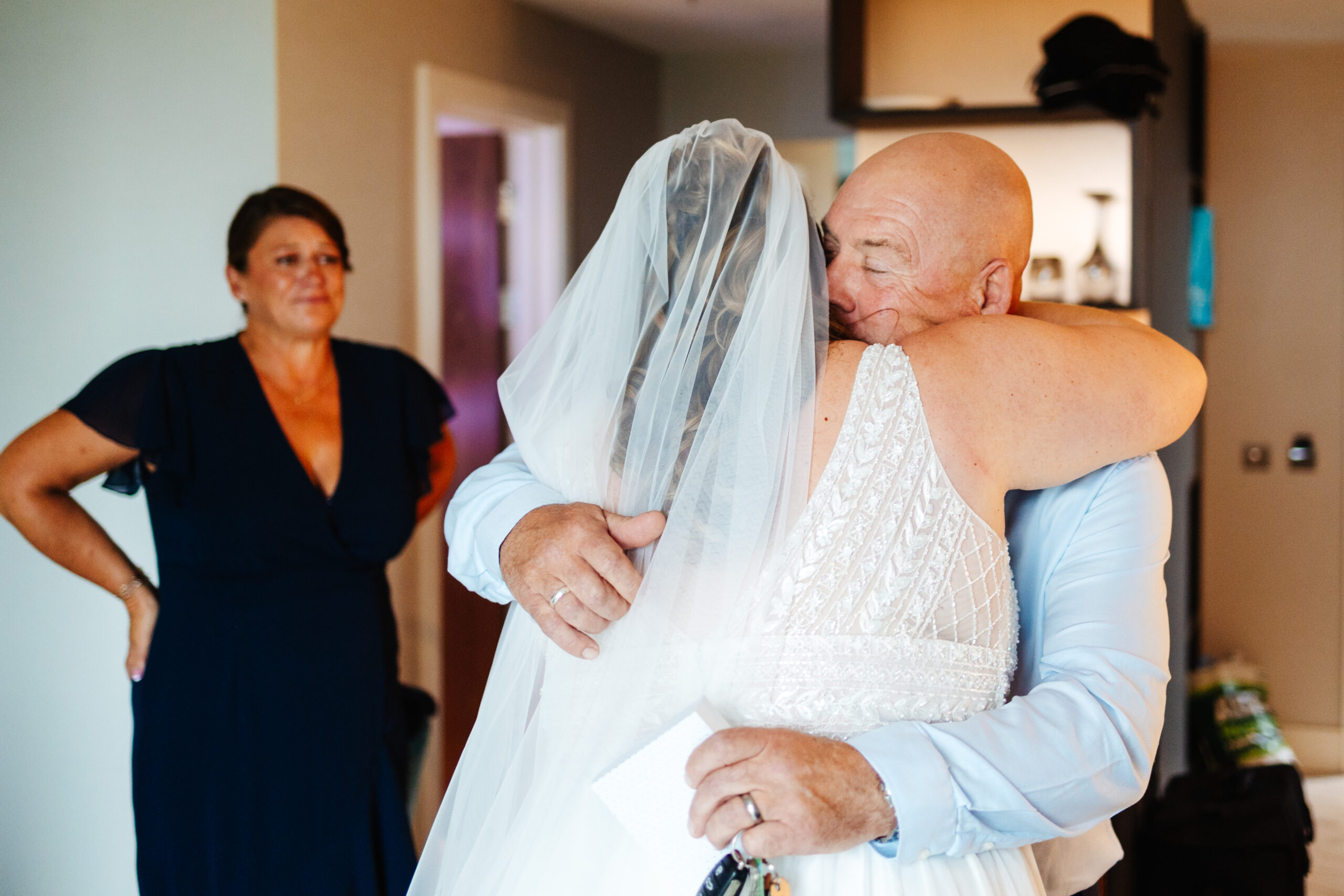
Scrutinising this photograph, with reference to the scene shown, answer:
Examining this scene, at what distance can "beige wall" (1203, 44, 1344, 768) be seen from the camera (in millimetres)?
4723

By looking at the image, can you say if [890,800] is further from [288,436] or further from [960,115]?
[960,115]

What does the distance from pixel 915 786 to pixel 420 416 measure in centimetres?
182

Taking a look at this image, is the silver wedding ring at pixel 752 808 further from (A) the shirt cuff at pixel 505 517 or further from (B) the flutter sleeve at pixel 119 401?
(B) the flutter sleeve at pixel 119 401

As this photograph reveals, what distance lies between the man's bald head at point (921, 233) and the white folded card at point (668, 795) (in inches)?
17.7

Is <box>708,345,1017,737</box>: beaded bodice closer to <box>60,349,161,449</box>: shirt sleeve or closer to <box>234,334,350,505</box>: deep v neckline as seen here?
<box>234,334,350,505</box>: deep v neckline

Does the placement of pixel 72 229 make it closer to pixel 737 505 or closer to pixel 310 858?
pixel 310 858

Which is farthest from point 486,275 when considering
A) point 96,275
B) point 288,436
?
point 288,436

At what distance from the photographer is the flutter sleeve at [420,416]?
2516 millimetres

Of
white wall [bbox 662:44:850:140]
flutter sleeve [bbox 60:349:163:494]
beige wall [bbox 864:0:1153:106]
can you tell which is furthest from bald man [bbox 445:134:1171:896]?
white wall [bbox 662:44:850:140]

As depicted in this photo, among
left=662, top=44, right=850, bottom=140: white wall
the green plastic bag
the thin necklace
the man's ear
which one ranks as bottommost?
the green plastic bag

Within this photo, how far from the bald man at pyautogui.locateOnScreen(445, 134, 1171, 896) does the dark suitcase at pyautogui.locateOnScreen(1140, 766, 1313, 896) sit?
6.53 ft

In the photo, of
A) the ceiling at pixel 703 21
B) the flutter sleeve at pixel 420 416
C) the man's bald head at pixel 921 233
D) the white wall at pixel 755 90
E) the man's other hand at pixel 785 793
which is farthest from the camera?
the white wall at pixel 755 90

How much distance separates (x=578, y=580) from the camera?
3.23ft

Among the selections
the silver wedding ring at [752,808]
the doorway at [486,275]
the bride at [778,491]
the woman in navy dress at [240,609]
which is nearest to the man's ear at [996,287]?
the bride at [778,491]
